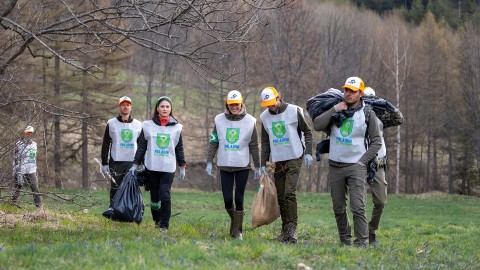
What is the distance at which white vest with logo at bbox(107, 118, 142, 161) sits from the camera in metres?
11.4

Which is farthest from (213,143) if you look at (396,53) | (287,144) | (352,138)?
(396,53)

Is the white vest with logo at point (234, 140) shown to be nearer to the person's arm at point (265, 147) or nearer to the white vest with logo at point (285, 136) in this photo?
the person's arm at point (265, 147)

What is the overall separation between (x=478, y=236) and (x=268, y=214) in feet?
20.0

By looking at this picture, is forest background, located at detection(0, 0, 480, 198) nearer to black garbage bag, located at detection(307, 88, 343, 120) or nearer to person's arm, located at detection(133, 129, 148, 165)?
person's arm, located at detection(133, 129, 148, 165)

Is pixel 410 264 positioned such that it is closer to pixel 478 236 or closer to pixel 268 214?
pixel 268 214

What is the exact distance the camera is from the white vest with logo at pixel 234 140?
960 cm

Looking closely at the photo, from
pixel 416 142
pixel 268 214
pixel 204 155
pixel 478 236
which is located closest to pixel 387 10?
pixel 416 142

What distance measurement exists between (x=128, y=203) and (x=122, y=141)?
2.18 m

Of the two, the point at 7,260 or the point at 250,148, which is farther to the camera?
the point at 250,148

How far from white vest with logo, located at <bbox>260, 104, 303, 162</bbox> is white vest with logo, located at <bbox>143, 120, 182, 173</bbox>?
161 centimetres

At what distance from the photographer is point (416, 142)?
52312mm

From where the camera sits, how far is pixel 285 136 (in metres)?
9.52

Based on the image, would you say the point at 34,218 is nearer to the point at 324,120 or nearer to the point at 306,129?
the point at 306,129

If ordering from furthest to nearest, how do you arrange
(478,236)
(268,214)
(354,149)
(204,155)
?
1. (204,155)
2. (478,236)
3. (268,214)
4. (354,149)
